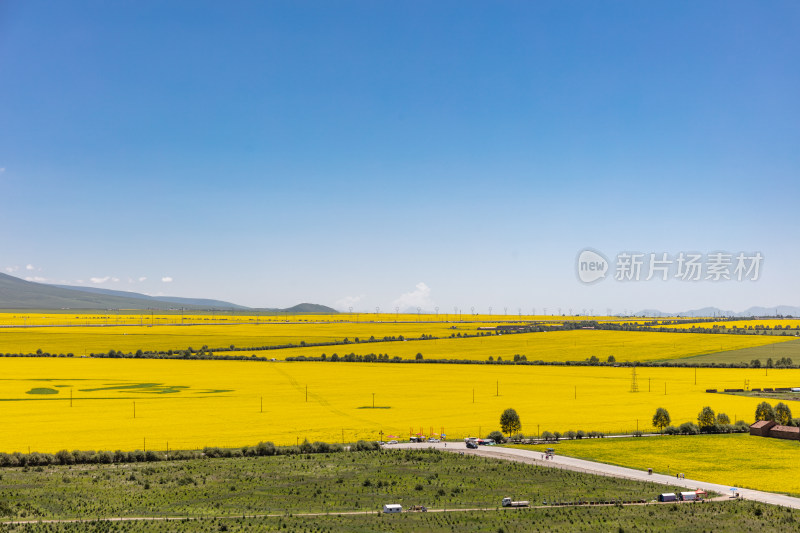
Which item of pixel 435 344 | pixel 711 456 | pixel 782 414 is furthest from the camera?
pixel 435 344

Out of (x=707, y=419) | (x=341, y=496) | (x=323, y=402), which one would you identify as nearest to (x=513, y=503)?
(x=341, y=496)

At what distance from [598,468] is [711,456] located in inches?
545

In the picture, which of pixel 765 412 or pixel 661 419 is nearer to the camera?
pixel 661 419

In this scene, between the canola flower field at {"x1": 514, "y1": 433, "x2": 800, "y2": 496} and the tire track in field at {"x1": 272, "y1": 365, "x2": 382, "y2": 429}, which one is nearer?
the canola flower field at {"x1": 514, "y1": 433, "x2": 800, "y2": 496}

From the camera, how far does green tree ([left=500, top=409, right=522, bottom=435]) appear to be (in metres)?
72.3

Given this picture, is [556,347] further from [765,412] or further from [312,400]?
[312,400]

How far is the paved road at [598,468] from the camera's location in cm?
5081

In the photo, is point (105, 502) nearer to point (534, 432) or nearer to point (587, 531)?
point (587, 531)

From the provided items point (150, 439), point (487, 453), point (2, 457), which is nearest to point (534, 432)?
point (487, 453)

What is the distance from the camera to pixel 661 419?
7556 centimetres

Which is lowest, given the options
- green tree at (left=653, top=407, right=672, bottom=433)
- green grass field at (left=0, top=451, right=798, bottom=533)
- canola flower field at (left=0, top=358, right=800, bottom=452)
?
green grass field at (left=0, top=451, right=798, bottom=533)

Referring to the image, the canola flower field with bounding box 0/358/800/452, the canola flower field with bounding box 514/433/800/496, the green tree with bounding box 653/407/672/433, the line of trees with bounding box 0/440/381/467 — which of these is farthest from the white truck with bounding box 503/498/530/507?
the green tree with bounding box 653/407/672/433

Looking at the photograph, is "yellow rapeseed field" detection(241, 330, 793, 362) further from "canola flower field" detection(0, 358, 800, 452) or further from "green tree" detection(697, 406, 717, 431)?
"green tree" detection(697, 406, 717, 431)

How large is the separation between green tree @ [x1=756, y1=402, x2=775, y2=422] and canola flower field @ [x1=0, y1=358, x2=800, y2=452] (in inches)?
84.0
